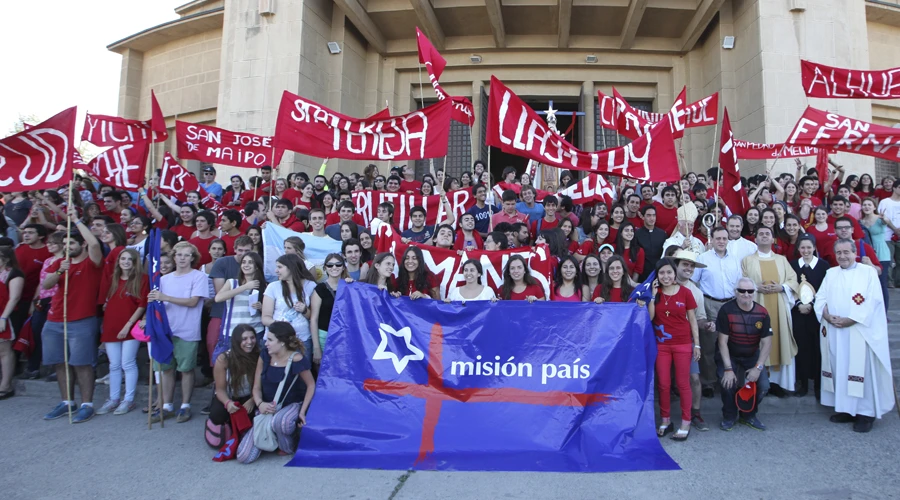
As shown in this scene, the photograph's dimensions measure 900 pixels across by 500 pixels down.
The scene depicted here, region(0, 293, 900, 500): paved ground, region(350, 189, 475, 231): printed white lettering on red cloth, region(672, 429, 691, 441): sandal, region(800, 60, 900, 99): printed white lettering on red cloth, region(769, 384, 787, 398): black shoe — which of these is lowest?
region(0, 293, 900, 500): paved ground

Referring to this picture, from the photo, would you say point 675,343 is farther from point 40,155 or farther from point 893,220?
point 40,155

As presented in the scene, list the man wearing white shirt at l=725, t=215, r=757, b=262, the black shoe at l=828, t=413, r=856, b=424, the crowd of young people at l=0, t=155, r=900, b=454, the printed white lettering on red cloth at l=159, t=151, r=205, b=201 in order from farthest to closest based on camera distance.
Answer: the printed white lettering on red cloth at l=159, t=151, r=205, b=201 → the man wearing white shirt at l=725, t=215, r=757, b=262 → the black shoe at l=828, t=413, r=856, b=424 → the crowd of young people at l=0, t=155, r=900, b=454

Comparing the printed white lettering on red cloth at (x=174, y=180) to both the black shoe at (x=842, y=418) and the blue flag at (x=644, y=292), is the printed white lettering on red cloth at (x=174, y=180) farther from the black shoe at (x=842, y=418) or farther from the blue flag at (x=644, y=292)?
the black shoe at (x=842, y=418)

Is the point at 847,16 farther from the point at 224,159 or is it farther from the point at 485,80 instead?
the point at 224,159

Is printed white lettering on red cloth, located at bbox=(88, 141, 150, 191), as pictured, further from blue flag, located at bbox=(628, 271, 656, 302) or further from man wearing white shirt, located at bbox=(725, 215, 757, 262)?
man wearing white shirt, located at bbox=(725, 215, 757, 262)

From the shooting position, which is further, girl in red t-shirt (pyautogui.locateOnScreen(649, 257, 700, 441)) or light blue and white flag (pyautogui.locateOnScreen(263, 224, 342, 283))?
light blue and white flag (pyautogui.locateOnScreen(263, 224, 342, 283))

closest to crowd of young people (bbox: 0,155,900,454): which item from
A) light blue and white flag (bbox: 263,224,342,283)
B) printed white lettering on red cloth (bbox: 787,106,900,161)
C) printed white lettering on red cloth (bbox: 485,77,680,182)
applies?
light blue and white flag (bbox: 263,224,342,283)

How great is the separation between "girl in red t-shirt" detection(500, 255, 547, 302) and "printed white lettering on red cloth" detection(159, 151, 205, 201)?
20.9ft

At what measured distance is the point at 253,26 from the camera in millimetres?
13562

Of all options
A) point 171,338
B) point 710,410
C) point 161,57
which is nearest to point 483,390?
point 710,410

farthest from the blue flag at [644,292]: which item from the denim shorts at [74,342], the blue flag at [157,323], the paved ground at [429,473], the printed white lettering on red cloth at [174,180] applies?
the printed white lettering on red cloth at [174,180]

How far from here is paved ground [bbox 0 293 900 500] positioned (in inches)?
149

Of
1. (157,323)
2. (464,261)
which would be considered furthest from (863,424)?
(157,323)

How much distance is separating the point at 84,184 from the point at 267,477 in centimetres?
829
